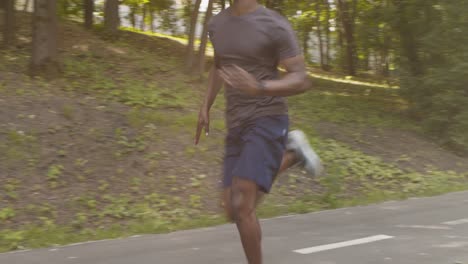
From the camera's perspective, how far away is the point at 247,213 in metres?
4.40

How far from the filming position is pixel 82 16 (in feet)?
57.6

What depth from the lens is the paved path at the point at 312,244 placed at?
585 cm

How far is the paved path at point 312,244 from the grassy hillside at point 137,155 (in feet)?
1.94

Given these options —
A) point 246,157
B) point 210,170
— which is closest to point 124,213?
point 210,170

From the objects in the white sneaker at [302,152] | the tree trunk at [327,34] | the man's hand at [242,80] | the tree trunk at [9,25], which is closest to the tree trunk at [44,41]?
the tree trunk at [9,25]

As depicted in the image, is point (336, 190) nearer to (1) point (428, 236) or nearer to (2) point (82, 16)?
(1) point (428, 236)

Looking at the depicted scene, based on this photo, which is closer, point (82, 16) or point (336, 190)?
point (336, 190)

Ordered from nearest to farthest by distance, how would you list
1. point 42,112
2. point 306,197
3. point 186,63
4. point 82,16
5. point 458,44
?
point 306,197 → point 42,112 → point 458,44 → point 186,63 → point 82,16

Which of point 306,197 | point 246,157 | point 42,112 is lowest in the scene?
point 306,197

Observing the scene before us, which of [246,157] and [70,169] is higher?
[246,157]

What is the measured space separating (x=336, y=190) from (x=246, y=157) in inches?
200

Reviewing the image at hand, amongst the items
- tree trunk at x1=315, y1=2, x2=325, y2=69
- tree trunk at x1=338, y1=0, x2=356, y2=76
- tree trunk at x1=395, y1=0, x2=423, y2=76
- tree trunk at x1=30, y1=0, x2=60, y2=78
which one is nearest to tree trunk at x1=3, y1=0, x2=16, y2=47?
tree trunk at x1=30, y1=0, x2=60, y2=78

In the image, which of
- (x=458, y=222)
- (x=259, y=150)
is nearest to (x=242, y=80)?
(x=259, y=150)

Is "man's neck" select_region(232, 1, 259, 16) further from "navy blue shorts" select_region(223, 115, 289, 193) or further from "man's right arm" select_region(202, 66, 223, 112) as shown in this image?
"man's right arm" select_region(202, 66, 223, 112)
